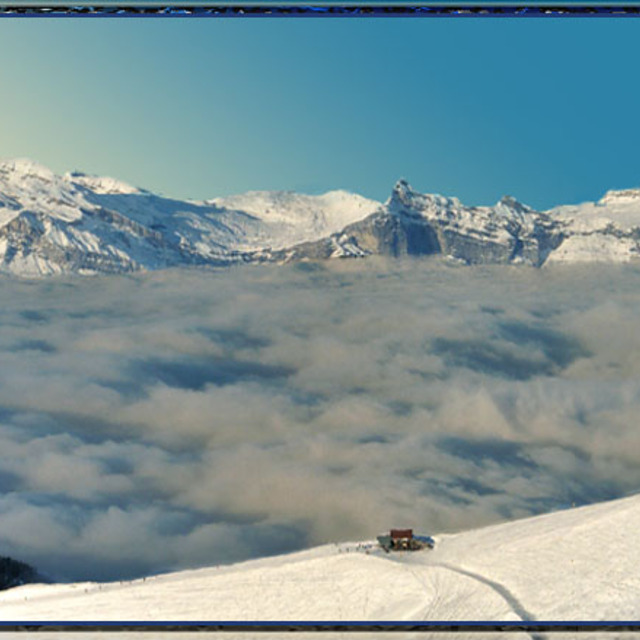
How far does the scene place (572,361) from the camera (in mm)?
44562

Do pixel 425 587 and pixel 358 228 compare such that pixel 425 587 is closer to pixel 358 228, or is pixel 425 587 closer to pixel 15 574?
pixel 358 228

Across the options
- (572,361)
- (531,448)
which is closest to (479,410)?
(572,361)

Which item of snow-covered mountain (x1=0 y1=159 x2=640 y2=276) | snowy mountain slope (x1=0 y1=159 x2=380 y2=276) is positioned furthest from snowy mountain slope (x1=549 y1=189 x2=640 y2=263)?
snowy mountain slope (x1=0 y1=159 x2=380 y2=276)

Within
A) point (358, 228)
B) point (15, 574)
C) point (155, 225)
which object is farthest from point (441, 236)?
point (15, 574)

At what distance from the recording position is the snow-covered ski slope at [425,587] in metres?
11.4

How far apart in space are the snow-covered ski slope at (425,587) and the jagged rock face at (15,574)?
31.1 metres

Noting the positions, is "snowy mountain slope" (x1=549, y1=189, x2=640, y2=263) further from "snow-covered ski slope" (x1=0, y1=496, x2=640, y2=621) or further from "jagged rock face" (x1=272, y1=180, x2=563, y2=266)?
"snow-covered ski slope" (x1=0, y1=496, x2=640, y2=621)

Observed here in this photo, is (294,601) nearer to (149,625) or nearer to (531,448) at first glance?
(149,625)

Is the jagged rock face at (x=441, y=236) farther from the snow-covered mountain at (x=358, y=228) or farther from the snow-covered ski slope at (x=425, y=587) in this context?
the snow-covered ski slope at (x=425, y=587)

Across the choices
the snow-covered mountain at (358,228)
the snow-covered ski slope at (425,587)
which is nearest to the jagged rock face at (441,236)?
the snow-covered mountain at (358,228)

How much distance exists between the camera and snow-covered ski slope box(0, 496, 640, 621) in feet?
37.3

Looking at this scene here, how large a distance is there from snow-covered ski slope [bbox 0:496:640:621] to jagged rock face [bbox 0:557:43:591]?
102 ft

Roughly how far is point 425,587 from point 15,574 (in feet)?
135

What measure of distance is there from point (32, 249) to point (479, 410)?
34801 millimetres
